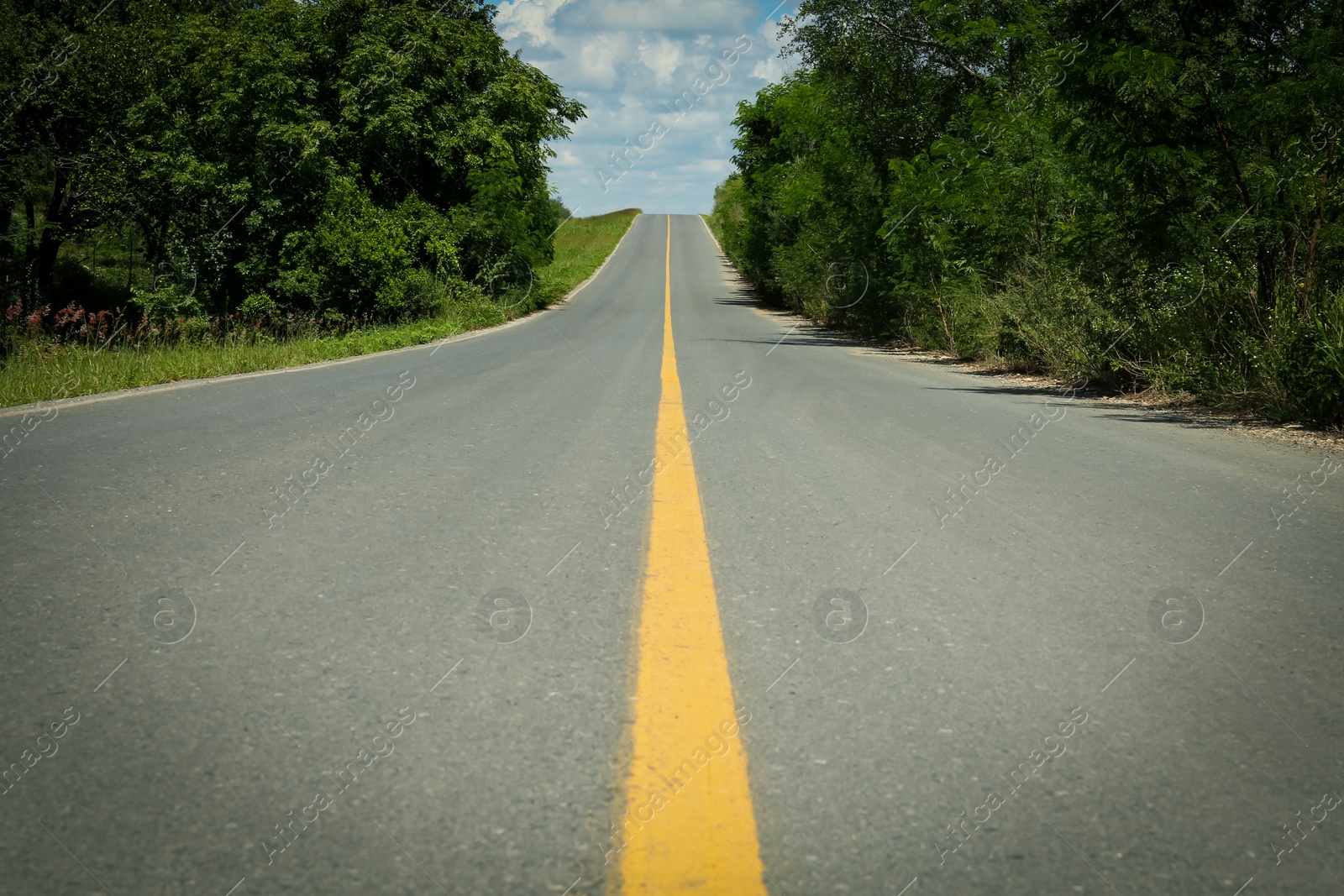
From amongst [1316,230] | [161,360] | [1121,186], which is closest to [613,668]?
[1316,230]

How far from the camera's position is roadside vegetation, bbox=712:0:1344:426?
8102 mm

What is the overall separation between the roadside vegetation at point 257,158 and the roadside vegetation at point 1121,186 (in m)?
11.9

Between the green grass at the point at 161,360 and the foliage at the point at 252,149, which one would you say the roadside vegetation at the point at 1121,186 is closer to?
the green grass at the point at 161,360

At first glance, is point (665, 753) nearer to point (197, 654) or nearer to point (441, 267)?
point (197, 654)

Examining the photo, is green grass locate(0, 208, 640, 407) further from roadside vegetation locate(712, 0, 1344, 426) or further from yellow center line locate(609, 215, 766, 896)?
roadside vegetation locate(712, 0, 1344, 426)

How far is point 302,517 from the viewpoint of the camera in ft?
12.7

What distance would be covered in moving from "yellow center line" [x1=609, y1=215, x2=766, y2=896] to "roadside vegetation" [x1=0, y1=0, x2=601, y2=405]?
20.0m

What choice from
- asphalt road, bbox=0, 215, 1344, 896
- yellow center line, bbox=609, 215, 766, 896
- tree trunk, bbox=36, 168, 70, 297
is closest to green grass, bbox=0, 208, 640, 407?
asphalt road, bbox=0, 215, 1344, 896

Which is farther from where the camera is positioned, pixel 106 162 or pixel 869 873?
pixel 106 162

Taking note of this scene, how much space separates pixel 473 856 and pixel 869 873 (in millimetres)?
714

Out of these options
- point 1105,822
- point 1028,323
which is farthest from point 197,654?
point 1028,323

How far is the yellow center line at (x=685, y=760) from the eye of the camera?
1.62m

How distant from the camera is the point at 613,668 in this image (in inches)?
92.9

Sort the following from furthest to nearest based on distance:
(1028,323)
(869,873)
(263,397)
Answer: (1028,323)
(263,397)
(869,873)
